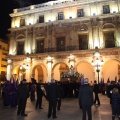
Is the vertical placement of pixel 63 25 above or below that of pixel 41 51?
above

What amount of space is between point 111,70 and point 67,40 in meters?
8.22

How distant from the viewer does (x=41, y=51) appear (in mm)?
27531

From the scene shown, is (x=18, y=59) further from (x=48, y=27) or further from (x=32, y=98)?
(x=32, y=98)

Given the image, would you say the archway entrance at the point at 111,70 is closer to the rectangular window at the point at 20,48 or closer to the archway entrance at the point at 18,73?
the archway entrance at the point at 18,73

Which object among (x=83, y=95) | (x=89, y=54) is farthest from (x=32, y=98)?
(x=89, y=54)

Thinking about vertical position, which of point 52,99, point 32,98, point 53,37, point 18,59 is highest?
point 53,37

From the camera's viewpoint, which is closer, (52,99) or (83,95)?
(83,95)

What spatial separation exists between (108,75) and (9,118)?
2064cm

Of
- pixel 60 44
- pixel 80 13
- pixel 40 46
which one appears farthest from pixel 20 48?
pixel 80 13

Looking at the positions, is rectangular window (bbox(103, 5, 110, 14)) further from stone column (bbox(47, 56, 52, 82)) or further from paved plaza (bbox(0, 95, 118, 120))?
paved plaza (bbox(0, 95, 118, 120))

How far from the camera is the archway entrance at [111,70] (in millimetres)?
25672

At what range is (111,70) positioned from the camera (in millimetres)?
26016

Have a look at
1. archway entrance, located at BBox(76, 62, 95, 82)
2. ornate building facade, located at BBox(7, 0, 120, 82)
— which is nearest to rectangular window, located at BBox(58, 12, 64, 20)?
ornate building facade, located at BBox(7, 0, 120, 82)

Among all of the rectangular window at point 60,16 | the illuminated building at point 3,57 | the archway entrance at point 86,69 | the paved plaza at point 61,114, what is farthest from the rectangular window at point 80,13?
the illuminated building at point 3,57
